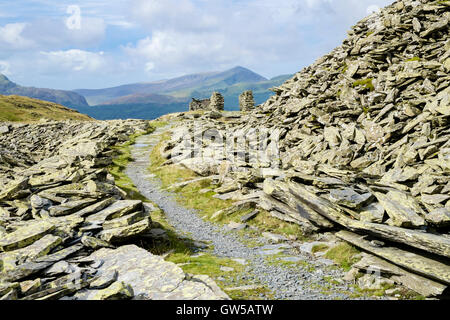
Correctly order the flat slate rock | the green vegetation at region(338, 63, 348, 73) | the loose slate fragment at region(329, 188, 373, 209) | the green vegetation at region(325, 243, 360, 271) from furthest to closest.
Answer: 1. the green vegetation at region(338, 63, 348, 73)
2. the loose slate fragment at region(329, 188, 373, 209)
3. the green vegetation at region(325, 243, 360, 271)
4. the flat slate rock

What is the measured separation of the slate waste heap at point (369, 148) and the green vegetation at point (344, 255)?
1.84 feet

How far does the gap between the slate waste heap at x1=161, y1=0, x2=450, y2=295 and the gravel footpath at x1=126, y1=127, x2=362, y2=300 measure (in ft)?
9.50

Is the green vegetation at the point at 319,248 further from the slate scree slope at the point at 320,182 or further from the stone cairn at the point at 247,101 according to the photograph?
the stone cairn at the point at 247,101

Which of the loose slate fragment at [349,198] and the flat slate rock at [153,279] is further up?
the loose slate fragment at [349,198]

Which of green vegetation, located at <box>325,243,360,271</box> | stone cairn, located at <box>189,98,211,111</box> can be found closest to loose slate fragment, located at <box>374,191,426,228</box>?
green vegetation, located at <box>325,243,360,271</box>

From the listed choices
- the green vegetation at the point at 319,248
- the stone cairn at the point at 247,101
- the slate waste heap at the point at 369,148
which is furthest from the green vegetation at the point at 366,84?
the stone cairn at the point at 247,101

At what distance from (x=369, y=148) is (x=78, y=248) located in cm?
2463

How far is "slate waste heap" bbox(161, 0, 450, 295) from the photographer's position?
1619 centimetres

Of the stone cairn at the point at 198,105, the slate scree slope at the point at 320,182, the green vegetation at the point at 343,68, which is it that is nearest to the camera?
the slate scree slope at the point at 320,182

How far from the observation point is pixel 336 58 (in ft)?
143

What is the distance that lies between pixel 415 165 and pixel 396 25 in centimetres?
2444

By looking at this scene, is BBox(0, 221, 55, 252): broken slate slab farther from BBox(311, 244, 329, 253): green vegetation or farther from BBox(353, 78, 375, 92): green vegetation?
BBox(353, 78, 375, 92): green vegetation

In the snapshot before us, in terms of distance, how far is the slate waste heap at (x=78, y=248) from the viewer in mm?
11766
